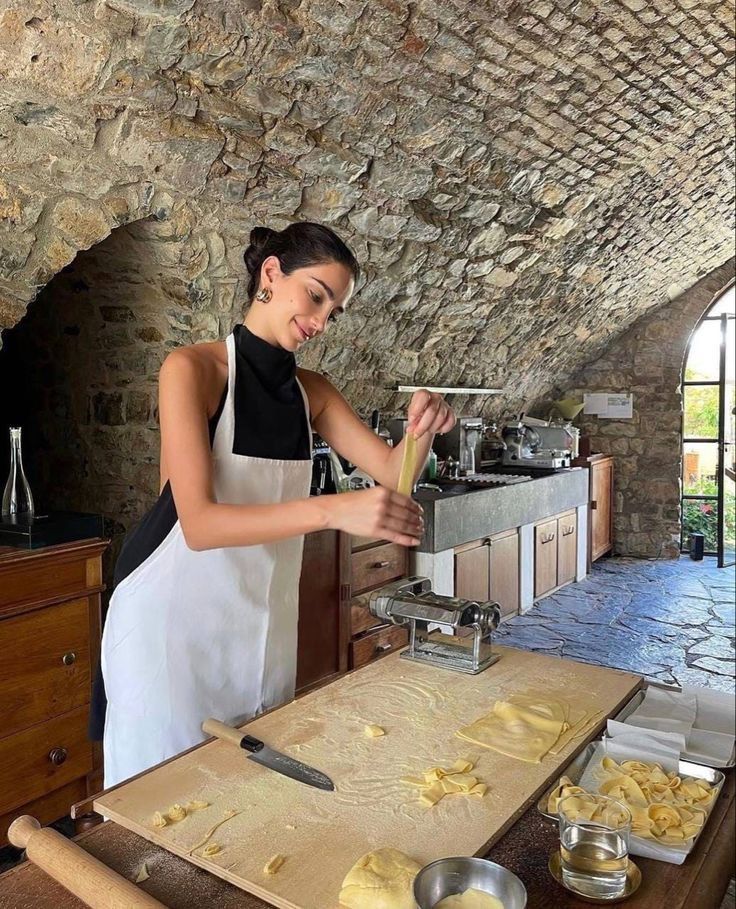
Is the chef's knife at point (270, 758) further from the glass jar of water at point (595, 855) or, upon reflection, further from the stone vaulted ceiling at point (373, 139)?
the stone vaulted ceiling at point (373, 139)

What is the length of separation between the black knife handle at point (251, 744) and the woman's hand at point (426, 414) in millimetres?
624

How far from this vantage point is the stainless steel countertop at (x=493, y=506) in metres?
4.32

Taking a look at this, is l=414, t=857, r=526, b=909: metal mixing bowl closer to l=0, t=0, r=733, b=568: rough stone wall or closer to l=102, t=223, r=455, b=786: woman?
l=102, t=223, r=455, b=786: woman

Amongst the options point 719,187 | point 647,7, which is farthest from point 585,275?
point 647,7

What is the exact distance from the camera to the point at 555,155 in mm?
3941

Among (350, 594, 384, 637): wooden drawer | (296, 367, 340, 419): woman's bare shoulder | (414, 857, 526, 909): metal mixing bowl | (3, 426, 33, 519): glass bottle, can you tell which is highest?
(296, 367, 340, 419): woman's bare shoulder

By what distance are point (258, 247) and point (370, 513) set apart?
2.51 feet

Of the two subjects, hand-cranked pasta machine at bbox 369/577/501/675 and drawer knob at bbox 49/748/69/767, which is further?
drawer knob at bbox 49/748/69/767

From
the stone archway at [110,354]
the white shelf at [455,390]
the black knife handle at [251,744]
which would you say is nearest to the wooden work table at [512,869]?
the black knife handle at [251,744]

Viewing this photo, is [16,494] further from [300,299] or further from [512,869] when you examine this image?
[512,869]

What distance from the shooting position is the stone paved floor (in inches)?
176

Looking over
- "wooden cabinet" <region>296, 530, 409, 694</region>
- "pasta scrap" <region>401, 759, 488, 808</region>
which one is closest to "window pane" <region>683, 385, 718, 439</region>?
"wooden cabinet" <region>296, 530, 409, 694</region>

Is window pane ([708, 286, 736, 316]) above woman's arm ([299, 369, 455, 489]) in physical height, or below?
above

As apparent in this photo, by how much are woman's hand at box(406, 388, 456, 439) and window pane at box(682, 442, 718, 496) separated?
6.75m
